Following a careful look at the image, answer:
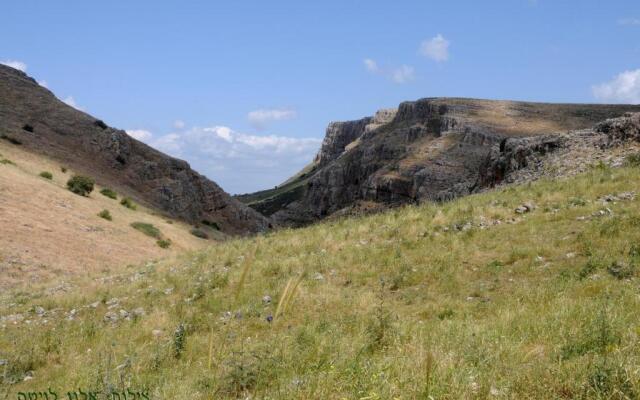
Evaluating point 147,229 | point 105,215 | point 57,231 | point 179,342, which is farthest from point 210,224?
point 179,342

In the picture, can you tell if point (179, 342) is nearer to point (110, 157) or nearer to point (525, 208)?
point (525, 208)

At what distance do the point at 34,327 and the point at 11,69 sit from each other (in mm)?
53285

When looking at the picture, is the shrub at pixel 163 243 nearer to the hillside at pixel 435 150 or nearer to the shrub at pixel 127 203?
the shrub at pixel 127 203

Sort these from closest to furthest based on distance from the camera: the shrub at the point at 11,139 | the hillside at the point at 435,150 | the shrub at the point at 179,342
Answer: the shrub at the point at 179,342
the shrub at the point at 11,139
the hillside at the point at 435,150

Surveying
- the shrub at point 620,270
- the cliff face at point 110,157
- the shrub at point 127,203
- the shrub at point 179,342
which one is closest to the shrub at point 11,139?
the cliff face at point 110,157

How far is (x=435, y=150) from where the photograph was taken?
57469 millimetres

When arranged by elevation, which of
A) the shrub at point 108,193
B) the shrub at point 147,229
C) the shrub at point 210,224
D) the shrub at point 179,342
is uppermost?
the shrub at point 108,193

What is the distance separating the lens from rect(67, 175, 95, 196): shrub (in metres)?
31.4

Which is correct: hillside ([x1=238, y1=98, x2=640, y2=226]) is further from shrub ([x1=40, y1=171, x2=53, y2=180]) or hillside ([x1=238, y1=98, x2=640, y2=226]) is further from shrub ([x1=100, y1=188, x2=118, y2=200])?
shrub ([x1=40, y1=171, x2=53, y2=180])

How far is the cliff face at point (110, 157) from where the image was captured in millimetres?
41156

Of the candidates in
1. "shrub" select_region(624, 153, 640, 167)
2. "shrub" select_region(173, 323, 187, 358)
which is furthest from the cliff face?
"shrub" select_region(173, 323, 187, 358)

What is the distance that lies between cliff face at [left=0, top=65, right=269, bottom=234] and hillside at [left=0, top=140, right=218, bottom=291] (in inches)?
234

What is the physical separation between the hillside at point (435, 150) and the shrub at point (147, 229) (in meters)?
17.2

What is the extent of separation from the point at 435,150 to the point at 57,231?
142 ft
